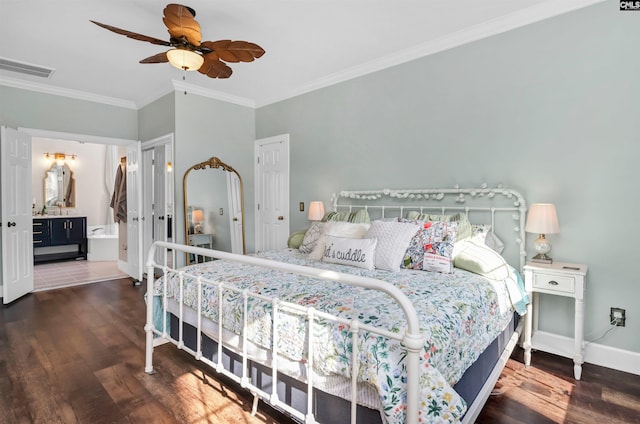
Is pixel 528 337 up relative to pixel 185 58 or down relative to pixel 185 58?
down

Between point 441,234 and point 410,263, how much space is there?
0.32 meters

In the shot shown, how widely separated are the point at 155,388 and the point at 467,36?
3627 millimetres

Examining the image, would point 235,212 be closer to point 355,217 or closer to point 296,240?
point 296,240

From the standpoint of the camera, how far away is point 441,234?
2.54m

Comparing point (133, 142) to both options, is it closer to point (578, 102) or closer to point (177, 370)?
point (177, 370)

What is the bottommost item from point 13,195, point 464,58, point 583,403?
point 583,403

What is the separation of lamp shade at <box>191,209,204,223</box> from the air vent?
222 centimetres

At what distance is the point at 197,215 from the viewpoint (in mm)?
4590

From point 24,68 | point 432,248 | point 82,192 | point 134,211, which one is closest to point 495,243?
point 432,248

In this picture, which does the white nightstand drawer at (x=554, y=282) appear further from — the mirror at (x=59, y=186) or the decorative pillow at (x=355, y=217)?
the mirror at (x=59, y=186)

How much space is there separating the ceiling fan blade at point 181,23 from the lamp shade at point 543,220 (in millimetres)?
2750

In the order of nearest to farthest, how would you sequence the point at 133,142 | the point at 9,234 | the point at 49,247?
the point at 9,234 < the point at 133,142 < the point at 49,247

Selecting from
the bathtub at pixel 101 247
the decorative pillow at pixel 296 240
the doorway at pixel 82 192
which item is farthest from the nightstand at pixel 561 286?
the bathtub at pixel 101 247

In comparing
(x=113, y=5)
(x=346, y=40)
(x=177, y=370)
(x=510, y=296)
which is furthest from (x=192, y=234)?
(x=510, y=296)
